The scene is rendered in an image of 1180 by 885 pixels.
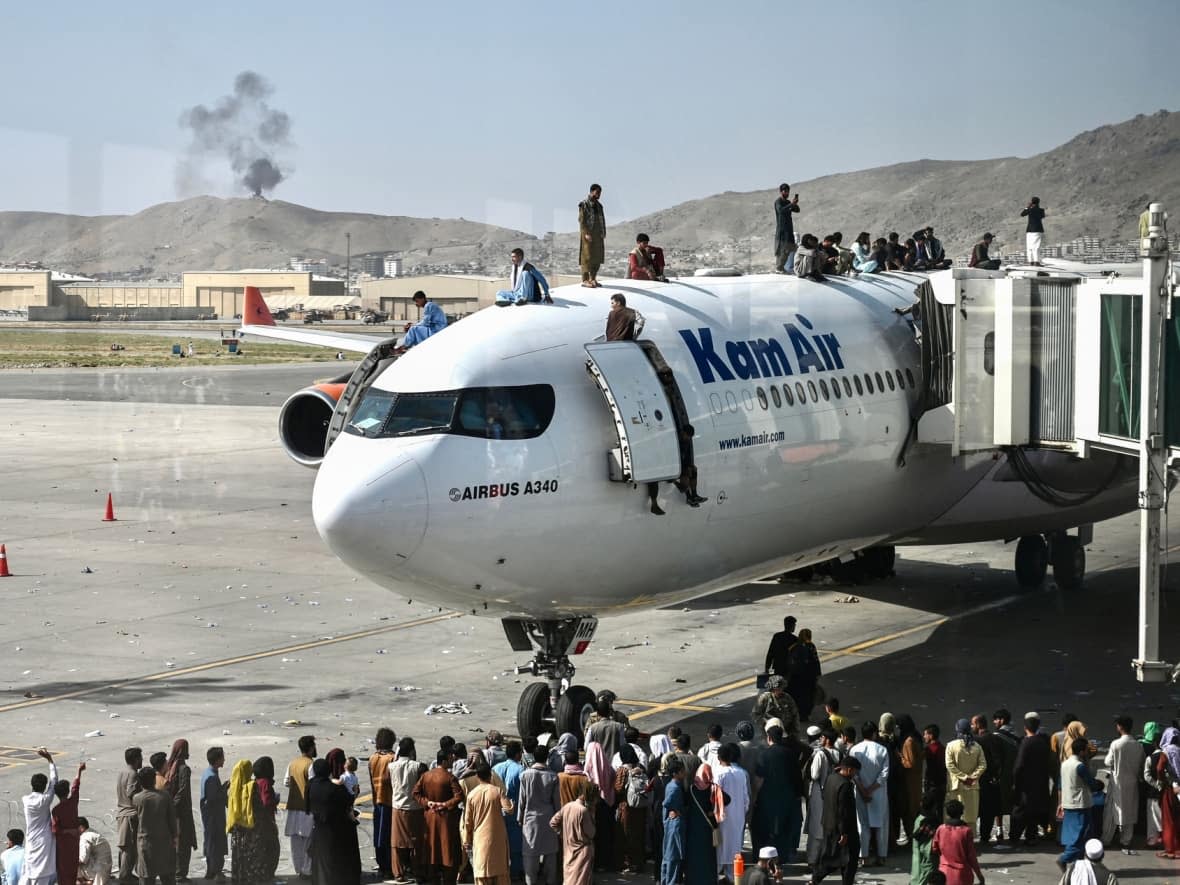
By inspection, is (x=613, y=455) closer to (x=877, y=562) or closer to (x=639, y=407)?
(x=639, y=407)

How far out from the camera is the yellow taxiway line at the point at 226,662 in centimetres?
2267

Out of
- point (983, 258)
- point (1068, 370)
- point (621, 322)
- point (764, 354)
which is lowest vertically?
point (1068, 370)

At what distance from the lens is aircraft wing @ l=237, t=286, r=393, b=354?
32562 millimetres

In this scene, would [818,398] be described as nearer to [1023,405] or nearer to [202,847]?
[1023,405]

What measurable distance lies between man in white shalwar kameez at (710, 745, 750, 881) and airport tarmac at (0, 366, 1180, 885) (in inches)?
48.9

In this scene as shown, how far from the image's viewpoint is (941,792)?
16.7 m

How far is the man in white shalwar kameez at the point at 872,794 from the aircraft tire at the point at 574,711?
3461mm

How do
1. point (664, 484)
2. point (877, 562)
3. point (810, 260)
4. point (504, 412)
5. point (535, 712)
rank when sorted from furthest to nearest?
point (877, 562)
point (810, 260)
point (535, 712)
point (664, 484)
point (504, 412)

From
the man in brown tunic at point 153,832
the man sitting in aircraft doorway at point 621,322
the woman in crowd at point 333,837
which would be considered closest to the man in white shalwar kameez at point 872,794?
the woman in crowd at point 333,837

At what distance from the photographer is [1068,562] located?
102 ft

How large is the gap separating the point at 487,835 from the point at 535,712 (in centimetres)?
423

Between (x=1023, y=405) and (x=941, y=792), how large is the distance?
25.1 ft

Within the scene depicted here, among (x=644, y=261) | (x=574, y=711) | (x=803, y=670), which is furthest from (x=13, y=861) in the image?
(x=644, y=261)

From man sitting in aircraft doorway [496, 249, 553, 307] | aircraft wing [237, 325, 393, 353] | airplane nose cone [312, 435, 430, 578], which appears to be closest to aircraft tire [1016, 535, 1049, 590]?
aircraft wing [237, 325, 393, 353]
